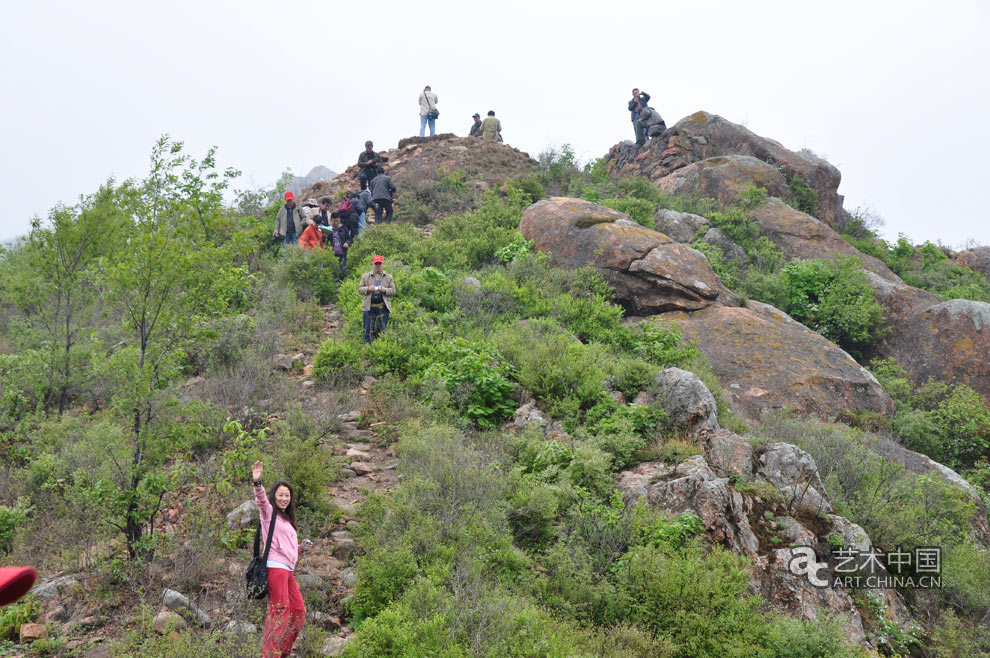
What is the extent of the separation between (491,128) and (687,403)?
18980mm

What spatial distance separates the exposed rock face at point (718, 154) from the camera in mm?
19906

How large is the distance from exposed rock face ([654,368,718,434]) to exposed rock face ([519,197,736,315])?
428 cm

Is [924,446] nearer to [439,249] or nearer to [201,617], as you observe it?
[439,249]

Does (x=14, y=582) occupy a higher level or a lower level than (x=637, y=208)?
lower

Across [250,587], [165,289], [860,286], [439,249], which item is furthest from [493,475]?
[860,286]

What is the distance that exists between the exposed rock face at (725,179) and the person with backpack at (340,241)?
32.8ft

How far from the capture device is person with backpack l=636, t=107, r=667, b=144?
21.7 m

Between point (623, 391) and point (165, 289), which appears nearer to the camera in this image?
point (165, 289)

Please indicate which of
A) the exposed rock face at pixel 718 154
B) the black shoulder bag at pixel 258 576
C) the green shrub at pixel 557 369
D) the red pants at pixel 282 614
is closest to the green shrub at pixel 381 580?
the red pants at pixel 282 614

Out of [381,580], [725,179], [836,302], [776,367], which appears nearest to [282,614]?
[381,580]

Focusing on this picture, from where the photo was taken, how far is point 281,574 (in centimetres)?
482

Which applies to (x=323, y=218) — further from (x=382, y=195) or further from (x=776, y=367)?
(x=776, y=367)

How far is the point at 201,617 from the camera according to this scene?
491 cm

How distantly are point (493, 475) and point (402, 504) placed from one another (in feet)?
3.56
